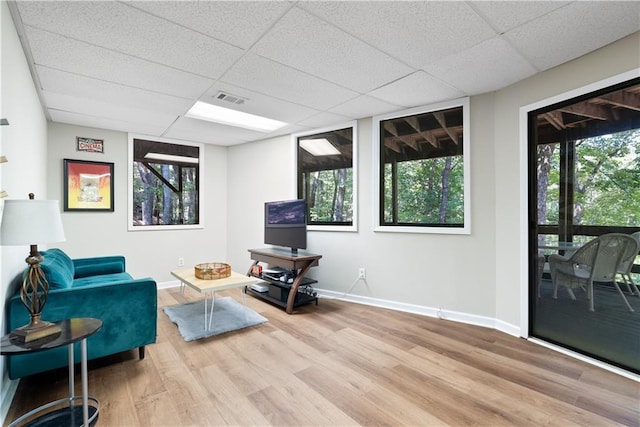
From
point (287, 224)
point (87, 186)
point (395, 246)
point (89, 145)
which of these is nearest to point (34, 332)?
point (287, 224)

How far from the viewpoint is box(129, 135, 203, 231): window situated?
14.9 ft

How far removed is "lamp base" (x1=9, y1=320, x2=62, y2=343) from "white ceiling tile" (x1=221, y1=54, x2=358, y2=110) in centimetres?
209

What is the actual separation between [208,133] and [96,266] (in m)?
2.25

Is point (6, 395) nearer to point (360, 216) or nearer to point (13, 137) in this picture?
point (13, 137)

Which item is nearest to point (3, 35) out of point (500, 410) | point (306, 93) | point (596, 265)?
point (306, 93)

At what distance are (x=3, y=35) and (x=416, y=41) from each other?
242 cm

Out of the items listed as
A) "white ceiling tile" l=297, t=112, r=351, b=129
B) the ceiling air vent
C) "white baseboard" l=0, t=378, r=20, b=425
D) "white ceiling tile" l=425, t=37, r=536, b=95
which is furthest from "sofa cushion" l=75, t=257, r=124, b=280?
"white ceiling tile" l=425, t=37, r=536, b=95

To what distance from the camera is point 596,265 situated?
2.38 m

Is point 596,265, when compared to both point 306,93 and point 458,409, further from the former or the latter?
point 306,93

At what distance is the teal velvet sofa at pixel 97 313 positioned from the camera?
1854mm

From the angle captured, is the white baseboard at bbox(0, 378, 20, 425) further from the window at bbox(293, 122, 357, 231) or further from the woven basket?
the window at bbox(293, 122, 357, 231)

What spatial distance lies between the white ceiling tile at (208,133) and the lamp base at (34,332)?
278 cm

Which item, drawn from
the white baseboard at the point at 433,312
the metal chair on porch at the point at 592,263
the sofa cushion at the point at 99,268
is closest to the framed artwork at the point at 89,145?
the sofa cushion at the point at 99,268

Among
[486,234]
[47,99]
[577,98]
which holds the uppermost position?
[47,99]
